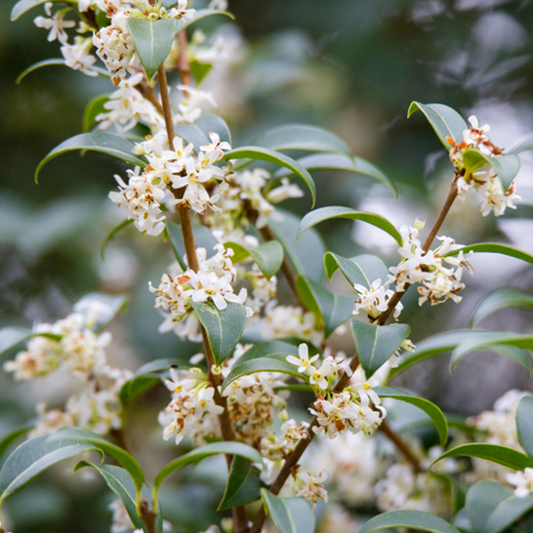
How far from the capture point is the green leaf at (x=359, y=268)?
61 centimetres

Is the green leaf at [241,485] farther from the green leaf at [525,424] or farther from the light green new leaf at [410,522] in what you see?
the green leaf at [525,424]

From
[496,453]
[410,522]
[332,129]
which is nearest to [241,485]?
[410,522]

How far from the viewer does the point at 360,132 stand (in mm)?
2357

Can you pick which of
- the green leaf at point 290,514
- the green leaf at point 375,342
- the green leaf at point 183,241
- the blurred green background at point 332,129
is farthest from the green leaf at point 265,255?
the blurred green background at point 332,129

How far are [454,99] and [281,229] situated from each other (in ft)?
5.26

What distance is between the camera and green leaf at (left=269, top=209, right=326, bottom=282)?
0.95 metres

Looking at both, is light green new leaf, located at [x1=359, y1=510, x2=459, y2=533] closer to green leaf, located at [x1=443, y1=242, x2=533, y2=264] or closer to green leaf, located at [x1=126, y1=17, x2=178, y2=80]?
green leaf, located at [x1=443, y1=242, x2=533, y2=264]

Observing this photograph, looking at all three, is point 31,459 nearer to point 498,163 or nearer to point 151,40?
point 151,40

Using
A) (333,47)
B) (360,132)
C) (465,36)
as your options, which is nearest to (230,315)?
(360,132)

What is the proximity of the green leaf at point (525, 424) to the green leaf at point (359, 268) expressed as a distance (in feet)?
0.76

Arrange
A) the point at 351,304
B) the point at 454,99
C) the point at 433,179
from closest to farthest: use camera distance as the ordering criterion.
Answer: the point at 351,304 < the point at 433,179 < the point at 454,99

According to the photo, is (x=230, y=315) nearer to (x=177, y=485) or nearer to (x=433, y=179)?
(x=177, y=485)

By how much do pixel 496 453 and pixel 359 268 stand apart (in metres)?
0.27

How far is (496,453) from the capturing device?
65 centimetres
